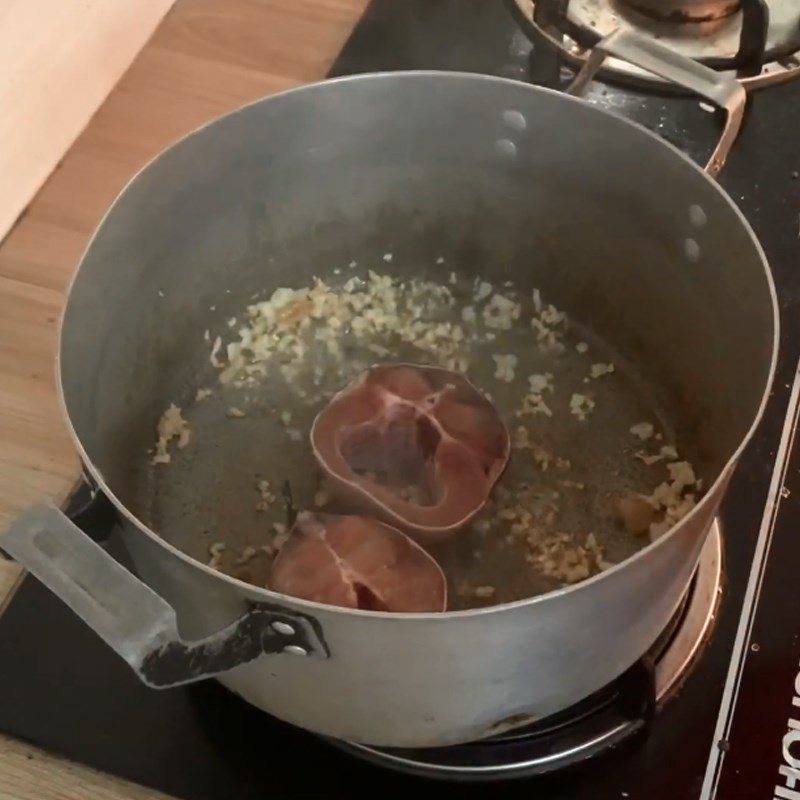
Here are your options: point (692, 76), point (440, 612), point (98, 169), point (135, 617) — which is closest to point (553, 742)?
point (440, 612)

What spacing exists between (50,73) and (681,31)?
1.56ft

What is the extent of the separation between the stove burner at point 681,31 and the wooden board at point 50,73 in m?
0.32

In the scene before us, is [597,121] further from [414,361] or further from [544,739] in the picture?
[544,739]

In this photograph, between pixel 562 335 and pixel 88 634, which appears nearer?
pixel 88 634

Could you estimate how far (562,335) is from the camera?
28.4 inches

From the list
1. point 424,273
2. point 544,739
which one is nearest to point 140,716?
point 544,739

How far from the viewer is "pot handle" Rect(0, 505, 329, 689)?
35cm

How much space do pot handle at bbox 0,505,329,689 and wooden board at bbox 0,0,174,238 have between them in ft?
1.41

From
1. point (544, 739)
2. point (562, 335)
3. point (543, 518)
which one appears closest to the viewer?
point (544, 739)

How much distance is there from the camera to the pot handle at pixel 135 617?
13.7 inches

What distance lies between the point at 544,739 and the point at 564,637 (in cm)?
15

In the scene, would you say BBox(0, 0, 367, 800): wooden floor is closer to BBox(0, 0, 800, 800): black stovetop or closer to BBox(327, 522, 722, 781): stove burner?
BBox(0, 0, 800, 800): black stovetop

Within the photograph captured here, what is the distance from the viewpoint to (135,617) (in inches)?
13.7

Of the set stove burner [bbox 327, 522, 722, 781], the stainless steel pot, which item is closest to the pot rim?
the stainless steel pot
